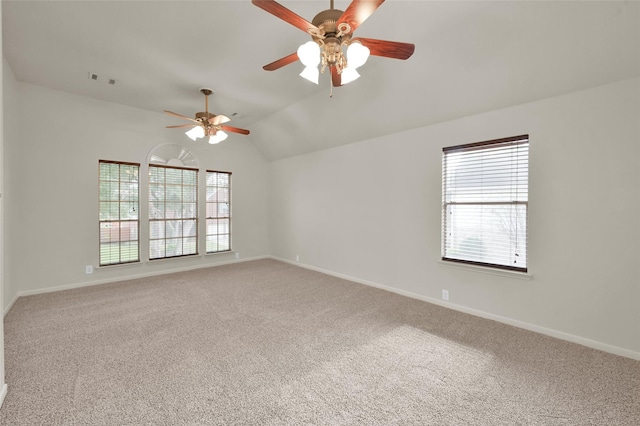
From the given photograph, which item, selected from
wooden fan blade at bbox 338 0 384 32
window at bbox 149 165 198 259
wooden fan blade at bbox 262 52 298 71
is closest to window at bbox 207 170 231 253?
window at bbox 149 165 198 259

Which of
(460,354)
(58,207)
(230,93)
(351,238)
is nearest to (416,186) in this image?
(351,238)

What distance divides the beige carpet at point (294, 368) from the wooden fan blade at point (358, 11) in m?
2.52

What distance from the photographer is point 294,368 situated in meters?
2.34

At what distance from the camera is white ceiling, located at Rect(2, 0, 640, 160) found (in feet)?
7.75

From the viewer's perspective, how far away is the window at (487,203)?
318cm

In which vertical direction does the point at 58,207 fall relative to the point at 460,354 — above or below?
above

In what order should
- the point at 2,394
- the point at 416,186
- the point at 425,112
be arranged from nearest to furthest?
the point at 2,394
the point at 425,112
the point at 416,186

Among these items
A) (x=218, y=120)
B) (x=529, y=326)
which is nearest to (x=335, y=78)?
(x=218, y=120)

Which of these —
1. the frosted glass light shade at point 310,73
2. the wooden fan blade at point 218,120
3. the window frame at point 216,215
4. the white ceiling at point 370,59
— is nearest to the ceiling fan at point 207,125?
the wooden fan blade at point 218,120

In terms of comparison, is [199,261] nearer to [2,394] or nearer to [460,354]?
[2,394]

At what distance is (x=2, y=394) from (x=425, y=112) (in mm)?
4820

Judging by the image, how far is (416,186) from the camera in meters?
4.06

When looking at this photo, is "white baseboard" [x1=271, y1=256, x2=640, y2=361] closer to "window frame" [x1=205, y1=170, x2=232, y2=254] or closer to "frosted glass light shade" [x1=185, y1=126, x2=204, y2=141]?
"window frame" [x1=205, y1=170, x2=232, y2=254]

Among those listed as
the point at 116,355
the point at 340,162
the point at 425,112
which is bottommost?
the point at 116,355
